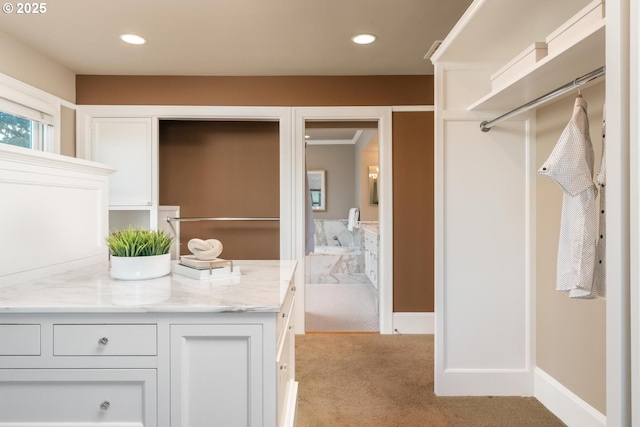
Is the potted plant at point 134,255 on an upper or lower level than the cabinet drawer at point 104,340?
upper

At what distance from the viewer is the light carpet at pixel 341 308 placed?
375 centimetres

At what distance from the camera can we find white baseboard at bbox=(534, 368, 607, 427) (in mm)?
1833

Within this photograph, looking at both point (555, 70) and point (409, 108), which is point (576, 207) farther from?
point (409, 108)

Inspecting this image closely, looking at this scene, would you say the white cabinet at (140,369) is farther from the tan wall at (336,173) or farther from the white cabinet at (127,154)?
the tan wall at (336,173)

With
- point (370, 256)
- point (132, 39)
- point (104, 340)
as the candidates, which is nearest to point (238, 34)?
point (132, 39)

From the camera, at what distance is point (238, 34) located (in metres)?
2.68

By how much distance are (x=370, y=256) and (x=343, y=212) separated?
201 centimetres

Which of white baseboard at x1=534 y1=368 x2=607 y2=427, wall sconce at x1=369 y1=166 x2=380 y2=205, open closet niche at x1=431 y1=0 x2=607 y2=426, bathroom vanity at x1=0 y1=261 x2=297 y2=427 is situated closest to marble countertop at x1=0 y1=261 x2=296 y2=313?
bathroom vanity at x1=0 y1=261 x2=297 y2=427

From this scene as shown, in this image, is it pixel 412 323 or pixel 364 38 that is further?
pixel 412 323

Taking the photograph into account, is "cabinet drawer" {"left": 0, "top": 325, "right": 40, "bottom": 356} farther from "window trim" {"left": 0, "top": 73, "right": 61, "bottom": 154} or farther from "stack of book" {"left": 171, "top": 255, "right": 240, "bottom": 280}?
"window trim" {"left": 0, "top": 73, "right": 61, "bottom": 154}

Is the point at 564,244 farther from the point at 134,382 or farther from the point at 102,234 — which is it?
the point at 102,234

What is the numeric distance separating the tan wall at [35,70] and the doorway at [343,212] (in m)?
3.05

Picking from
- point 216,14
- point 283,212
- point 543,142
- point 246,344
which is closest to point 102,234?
point 246,344

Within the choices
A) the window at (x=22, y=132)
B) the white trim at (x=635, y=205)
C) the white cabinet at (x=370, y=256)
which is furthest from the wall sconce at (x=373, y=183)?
the white trim at (x=635, y=205)
